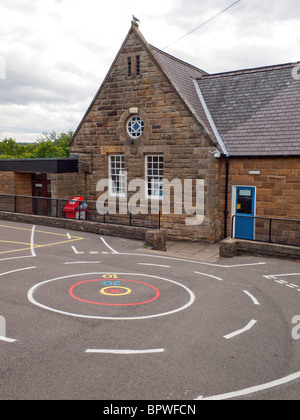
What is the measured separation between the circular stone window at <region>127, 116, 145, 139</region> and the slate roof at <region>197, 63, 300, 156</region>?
363 cm

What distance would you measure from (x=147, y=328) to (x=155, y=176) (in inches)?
454

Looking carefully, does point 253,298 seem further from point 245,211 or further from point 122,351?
point 245,211

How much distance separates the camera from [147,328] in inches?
308

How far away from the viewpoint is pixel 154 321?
8.19 m

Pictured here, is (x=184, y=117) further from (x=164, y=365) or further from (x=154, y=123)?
(x=164, y=365)

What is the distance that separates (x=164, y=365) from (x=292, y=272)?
286 inches

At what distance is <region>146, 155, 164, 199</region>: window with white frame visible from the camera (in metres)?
18.5

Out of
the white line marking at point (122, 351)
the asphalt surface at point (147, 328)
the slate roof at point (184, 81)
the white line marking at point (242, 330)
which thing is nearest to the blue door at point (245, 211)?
the slate roof at point (184, 81)

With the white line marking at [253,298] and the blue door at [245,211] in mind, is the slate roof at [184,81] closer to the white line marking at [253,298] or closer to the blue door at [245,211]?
the blue door at [245,211]

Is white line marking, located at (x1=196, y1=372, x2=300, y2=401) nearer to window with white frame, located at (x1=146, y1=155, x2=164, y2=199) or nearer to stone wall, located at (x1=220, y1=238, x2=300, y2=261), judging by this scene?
stone wall, located at (x1=220, y1=238, x2=300, y2=261)

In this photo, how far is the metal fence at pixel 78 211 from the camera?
1870 cm

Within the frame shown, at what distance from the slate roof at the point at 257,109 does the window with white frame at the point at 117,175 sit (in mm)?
5346

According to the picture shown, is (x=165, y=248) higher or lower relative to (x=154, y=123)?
lower
